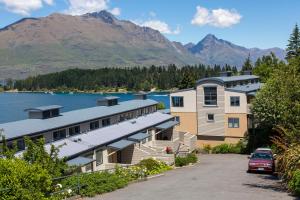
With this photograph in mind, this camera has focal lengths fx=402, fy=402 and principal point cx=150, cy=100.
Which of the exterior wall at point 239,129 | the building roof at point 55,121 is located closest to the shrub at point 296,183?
the building roof at point 55,121

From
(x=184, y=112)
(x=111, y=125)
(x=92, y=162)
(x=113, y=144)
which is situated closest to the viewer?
(x=92, y=162)

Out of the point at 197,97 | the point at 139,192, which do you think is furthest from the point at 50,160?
the point at 197,97

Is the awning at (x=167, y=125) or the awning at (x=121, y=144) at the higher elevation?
the awning at (x=167, y=125)

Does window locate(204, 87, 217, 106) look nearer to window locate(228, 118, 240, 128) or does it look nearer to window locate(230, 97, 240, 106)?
window locate(230, 97, 240, 106)

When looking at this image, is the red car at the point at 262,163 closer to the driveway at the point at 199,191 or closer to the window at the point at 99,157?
the driveway at the point at 199,191

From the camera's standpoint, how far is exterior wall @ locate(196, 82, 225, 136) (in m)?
59.1

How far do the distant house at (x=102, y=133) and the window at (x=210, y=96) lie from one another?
240 inches

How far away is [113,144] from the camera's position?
40375mm

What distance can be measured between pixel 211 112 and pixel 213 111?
38 centimetres

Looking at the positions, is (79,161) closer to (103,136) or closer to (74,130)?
(74,130)

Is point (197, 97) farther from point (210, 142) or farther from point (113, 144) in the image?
point (113, 144)

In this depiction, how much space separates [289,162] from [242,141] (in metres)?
36.5

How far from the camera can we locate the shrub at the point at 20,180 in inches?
514

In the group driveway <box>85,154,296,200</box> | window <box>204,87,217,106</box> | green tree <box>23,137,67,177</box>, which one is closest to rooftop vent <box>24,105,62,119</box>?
driveway <box>85,154,296,200</box>
